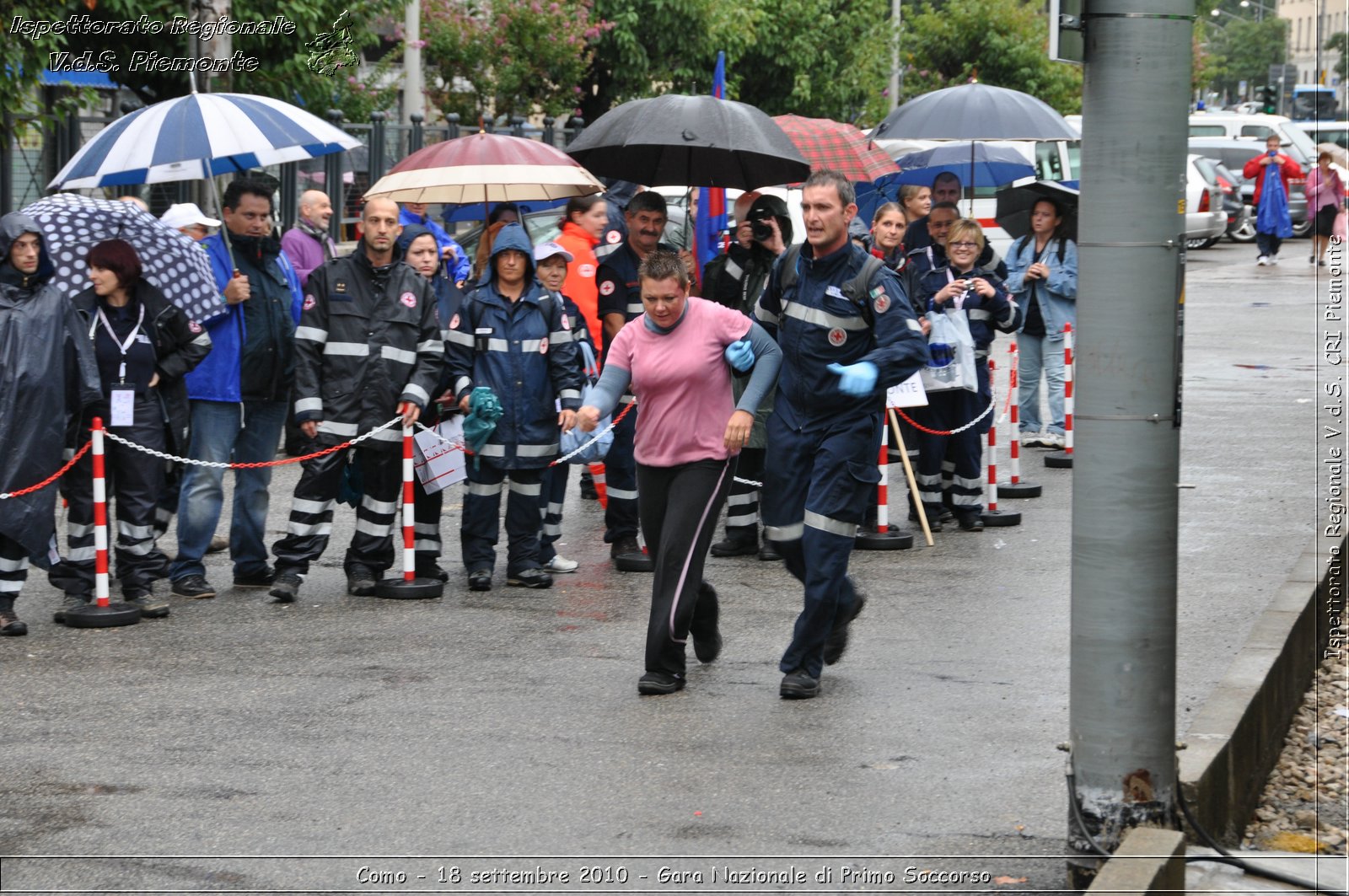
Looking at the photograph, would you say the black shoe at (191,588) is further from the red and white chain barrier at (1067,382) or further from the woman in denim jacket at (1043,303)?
the red and white chain barrier at (1067,382)

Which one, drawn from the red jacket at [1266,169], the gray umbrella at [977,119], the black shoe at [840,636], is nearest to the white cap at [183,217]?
the black shoe at [840,636]

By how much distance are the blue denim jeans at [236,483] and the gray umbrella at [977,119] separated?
5.96 m

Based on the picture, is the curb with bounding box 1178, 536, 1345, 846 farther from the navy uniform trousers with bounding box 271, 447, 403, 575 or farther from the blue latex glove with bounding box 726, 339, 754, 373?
the navy uniform trousers with bounding box 271, 447, 403, 575

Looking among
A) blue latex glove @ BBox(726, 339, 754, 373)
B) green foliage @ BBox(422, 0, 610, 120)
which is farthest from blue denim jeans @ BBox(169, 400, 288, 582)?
green foliage @ BBox(422, 0, 610, 120)

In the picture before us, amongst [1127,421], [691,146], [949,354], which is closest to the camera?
[1127,421]

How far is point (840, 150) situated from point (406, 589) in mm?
5092

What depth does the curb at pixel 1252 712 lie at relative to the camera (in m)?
6.00

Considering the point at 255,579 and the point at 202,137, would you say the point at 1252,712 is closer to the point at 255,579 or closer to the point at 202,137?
the point at 255,579

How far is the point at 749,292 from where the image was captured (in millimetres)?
10680

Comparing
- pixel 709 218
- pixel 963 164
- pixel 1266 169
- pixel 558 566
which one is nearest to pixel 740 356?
pixel 558 566

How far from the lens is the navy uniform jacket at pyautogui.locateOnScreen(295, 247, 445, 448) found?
29.7ft

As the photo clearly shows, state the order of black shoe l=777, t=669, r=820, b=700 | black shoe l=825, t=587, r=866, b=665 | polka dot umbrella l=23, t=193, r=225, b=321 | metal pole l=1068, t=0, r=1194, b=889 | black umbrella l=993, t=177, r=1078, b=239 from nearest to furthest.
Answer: metal pole l=1068, t=0, r=1194, b=889 → black shoe l=777, t=669, r=820, b=700 → black shoe l=825, t=587, r=866, b=665 → polka dot umbrella l=23, t=193, r=225, b=321 → black umbrella l=993, t=177, r=1078, b=239

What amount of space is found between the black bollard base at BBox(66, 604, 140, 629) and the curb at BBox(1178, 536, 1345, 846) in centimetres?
495

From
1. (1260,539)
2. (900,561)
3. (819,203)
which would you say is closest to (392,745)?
(819,203)
